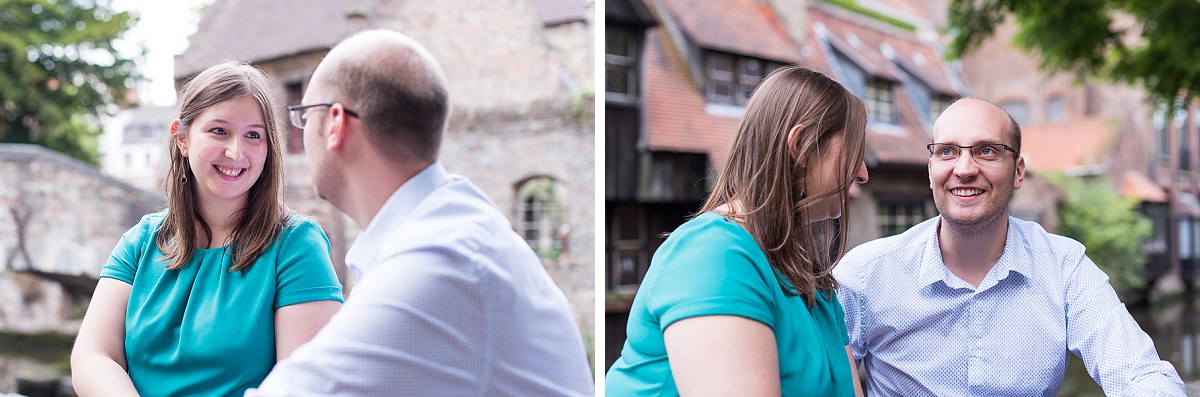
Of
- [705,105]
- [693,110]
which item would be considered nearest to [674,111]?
[693,110]

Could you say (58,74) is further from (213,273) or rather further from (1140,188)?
(1140,188)

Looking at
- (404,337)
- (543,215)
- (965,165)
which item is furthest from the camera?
(543,215)

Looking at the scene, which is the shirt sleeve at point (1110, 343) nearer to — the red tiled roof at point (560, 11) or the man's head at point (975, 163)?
the man's head at point (975, 163)

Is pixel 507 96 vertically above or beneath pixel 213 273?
above

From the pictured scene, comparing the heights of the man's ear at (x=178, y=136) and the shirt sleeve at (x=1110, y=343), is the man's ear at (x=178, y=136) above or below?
above

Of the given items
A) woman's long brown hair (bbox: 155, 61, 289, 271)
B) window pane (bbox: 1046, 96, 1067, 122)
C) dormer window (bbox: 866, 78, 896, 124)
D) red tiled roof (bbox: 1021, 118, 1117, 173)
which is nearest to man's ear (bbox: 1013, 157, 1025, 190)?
woman's long brown hair (bbox: 155, 61, 289, 271)

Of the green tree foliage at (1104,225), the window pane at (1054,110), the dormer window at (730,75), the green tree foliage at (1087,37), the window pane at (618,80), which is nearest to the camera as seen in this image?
the green tree foliage at (1087,37)

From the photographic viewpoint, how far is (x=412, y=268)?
1.02 meters

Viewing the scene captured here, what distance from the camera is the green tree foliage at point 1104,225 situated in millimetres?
14961

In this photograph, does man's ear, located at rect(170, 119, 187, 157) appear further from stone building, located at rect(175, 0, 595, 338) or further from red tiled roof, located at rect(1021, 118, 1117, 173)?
red tiled roof, located at rect(1021, 118, 1117, 173)

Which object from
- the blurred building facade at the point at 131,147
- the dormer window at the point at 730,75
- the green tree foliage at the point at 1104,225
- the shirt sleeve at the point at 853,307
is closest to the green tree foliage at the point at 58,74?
the blurred building facade at the point at 131,147

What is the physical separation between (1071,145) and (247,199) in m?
18.5

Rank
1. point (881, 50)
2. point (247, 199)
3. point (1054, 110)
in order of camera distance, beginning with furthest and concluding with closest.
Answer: point (1054, 110) < point (881, 50) < point (247, 199)

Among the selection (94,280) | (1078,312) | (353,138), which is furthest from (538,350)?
(94,280)
